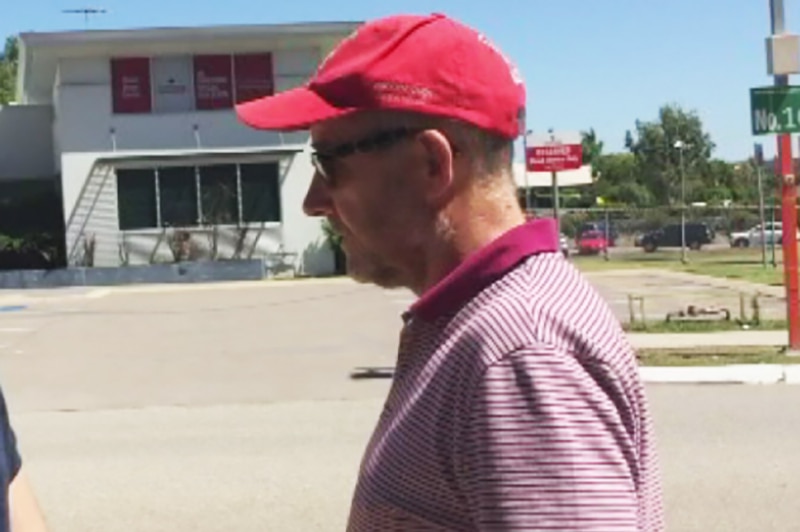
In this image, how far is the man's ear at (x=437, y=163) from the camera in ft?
6.00

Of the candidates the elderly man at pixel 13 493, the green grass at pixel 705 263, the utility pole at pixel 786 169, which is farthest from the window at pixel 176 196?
the elderly man at pixel 13 493

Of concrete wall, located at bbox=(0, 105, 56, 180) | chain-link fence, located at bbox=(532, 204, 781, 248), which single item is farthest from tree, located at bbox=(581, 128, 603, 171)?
concrete wall, located at bbox=(0, 105, 56, 180)

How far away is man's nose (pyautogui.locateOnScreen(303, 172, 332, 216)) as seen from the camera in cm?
202

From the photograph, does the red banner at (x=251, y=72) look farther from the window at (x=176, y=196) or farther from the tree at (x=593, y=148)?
the tree at (x=593, y=148)

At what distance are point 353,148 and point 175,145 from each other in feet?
114

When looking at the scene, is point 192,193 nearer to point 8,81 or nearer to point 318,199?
point 318,199

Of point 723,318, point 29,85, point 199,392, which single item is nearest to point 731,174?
point 29,85

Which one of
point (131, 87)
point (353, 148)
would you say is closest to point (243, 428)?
point (353, 148)

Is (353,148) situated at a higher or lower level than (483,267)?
higher

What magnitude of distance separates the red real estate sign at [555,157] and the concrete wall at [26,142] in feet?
87.5

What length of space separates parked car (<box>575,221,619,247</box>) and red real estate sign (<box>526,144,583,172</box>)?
32.0m

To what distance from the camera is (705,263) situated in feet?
131

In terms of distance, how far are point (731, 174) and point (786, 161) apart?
254 feet

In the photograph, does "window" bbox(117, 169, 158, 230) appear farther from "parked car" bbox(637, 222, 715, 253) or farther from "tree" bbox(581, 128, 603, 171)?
"tree" bbox(581, 128, 603, 171)
